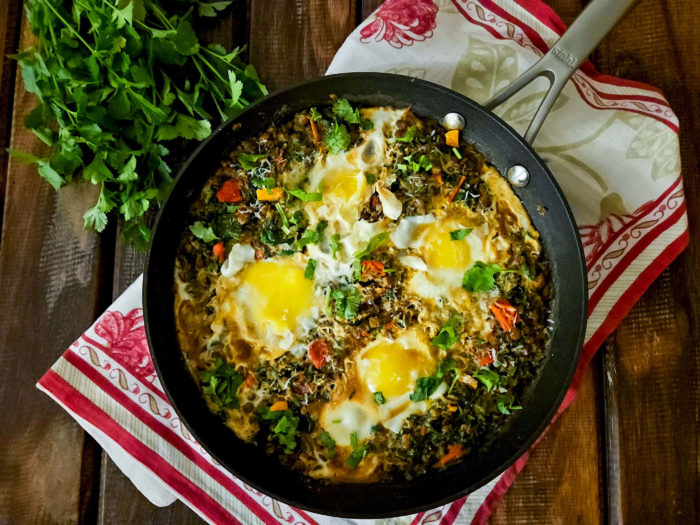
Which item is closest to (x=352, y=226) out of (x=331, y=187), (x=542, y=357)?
(x=331, y=187)

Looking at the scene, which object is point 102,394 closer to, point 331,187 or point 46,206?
point 46,206

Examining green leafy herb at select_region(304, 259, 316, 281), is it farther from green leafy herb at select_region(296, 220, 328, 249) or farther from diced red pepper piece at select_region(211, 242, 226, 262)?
diced red pepper piece at select_region(211, 242, 226, 262)

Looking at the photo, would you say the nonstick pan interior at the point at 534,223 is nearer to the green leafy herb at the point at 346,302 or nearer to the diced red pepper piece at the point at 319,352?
the diced red pepper piece at the point at 319,352

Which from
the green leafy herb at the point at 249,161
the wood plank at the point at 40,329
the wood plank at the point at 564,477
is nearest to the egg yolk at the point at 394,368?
the wood plank at the point at 564,477

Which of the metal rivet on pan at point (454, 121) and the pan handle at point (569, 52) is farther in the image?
the metal rivet on pan at point (454, 121)

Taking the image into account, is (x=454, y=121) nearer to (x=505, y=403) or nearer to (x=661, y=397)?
(x=505, y=403)
